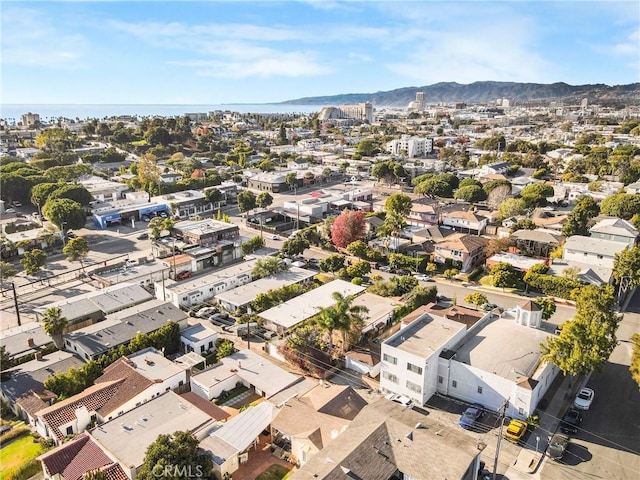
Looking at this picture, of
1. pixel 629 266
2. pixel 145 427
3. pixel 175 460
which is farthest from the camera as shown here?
pixel 629 266

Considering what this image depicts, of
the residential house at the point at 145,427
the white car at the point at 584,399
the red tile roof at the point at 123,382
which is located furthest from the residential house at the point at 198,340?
the white car at the point at 584,399

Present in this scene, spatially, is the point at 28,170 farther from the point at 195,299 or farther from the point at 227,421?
the point at 227,421

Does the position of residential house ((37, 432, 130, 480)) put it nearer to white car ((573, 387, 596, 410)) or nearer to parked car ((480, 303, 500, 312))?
white car ((573, 387, 596, 410))

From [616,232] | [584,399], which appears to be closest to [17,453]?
[584,399]

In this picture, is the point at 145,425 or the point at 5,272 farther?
the point at 5,272

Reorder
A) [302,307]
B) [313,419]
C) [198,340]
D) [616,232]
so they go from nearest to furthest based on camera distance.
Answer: [313,419]
[198,340]
[302,307]
[616,232]

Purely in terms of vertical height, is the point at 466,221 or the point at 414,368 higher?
the point at 466,221

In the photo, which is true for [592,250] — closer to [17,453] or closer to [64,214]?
[17,453]

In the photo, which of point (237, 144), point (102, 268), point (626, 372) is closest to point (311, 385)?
point (626, 372)
